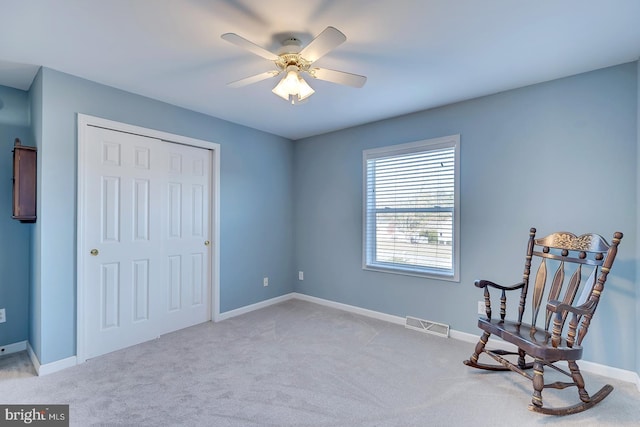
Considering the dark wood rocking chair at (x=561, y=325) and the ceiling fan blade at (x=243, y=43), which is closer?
the ceiling fan blade at (x=243, y=43)

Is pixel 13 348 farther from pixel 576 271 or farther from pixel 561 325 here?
pixel 576 271

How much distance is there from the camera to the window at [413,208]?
10.5 feet

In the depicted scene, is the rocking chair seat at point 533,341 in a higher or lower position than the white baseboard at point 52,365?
higher

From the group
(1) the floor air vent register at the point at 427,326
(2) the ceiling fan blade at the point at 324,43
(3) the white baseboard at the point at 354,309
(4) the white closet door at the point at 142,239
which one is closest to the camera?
(2) the ceiling fan blade at the point at 324,43

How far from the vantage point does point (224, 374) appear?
2.38 meters

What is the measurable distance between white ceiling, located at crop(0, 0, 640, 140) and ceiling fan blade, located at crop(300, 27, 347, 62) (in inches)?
7.4

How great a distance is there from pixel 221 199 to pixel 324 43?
244cm

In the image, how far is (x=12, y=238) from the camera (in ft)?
9.00

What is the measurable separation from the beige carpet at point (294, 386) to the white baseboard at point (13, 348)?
158 millimetres

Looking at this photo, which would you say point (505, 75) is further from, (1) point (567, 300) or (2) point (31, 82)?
(2) point (31, 82)

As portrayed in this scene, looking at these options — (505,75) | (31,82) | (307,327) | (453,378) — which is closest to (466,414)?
(453,378)

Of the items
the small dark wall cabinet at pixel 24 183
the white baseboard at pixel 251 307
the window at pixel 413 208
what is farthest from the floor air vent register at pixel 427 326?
the small dark wall cabinet at pixel 24 183

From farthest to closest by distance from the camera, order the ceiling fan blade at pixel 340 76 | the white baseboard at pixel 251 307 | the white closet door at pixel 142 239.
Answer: the white baseboard at pixel 251 307 < the white closet door at pixel 142 239 < the ceiling fan blade at pixel 340 76

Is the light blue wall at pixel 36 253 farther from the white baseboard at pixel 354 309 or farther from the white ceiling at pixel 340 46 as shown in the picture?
the white baseboard at pixel 354 309
